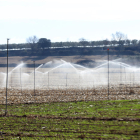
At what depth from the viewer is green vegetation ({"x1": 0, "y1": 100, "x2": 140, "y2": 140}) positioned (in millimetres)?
14855

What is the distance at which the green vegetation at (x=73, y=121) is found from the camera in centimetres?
1486

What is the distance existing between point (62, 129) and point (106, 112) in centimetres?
546

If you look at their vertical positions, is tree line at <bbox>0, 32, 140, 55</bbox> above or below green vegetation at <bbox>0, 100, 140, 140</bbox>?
above

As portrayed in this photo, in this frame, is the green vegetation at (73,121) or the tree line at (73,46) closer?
the green vegetation at (73,121)

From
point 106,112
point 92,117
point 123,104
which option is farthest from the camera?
point 123,104

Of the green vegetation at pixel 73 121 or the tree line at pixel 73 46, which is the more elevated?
the tree line at pixel 73 46

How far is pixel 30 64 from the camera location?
111688mm

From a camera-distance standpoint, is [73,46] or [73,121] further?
[73,46]

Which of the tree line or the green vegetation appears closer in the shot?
the green vegetation

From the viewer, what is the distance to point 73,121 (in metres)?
17.9

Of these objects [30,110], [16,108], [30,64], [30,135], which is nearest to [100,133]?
[30,135]

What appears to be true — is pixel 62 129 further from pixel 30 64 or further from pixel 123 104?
pixel 30 64

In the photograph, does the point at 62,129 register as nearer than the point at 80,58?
Yes

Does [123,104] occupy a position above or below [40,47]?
below
